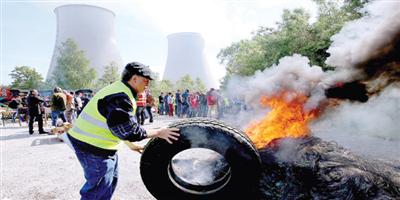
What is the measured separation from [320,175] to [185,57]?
176 feet

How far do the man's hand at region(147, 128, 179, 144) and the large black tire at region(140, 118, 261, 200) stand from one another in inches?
3.4

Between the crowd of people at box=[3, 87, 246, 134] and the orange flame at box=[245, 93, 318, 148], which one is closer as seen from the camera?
the orange flame at box=[245, 93, 318, 148]

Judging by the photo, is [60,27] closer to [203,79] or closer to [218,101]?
[203,79]

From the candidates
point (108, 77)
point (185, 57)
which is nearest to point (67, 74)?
point (108, 77)

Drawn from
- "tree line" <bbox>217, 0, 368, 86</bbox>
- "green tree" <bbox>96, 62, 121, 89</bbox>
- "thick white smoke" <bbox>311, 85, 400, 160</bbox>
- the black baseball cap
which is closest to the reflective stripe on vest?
the black baseball cap

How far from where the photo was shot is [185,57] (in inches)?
2179

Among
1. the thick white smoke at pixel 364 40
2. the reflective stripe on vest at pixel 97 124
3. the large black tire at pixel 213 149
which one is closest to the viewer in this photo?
the reflective stripe on vest at pixel 97 124

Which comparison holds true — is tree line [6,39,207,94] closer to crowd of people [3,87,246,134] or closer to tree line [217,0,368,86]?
crowd of people [3,87,246,134]

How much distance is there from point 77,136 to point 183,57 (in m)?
53.8

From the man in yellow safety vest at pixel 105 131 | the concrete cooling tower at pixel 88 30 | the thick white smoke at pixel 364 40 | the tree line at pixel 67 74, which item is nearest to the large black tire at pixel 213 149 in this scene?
the man in yellow safety vest at pixel 105 131

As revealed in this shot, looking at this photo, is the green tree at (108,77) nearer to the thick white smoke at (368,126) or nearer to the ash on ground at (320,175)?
the thick white smoke at (368,126)

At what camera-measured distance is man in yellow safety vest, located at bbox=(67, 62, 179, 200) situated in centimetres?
215

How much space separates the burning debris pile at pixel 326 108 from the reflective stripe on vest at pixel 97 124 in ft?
5.73

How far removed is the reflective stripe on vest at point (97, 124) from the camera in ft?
7.37
